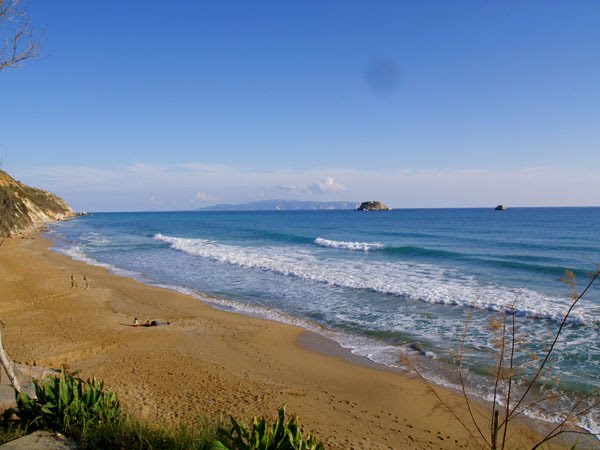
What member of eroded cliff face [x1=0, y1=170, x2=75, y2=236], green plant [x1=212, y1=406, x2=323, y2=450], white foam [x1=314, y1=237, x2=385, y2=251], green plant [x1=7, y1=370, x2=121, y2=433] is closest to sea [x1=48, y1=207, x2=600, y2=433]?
white foam [x1=314, y1=237, x2=385, y2=251]

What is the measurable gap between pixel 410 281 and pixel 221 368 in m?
11.3

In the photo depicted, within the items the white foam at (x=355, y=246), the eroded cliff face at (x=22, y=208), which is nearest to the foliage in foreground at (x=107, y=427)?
the eroded cliff face at (x=22, y=208)

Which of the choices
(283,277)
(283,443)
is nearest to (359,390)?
(283,443)

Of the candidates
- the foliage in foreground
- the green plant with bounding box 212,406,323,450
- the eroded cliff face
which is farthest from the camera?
the eroded cliff face

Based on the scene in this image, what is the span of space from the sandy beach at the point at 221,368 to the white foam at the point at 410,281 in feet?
8.13

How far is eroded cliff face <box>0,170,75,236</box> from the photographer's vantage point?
1552 centimetres

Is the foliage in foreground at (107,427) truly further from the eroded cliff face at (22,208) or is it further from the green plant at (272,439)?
the eroded cliff face at (22,208)

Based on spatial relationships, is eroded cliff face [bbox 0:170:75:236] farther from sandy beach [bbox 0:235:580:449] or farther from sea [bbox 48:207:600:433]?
sea [bbox 48:207:600:433]

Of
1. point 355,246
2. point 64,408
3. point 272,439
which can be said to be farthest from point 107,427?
point 355,246

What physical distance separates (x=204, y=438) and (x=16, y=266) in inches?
848

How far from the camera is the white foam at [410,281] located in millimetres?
12797

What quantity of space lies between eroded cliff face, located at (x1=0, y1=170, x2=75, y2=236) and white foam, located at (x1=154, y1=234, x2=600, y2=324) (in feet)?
38.7

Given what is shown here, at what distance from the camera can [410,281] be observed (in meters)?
17.8

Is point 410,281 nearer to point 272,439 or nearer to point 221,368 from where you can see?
point 221,368
